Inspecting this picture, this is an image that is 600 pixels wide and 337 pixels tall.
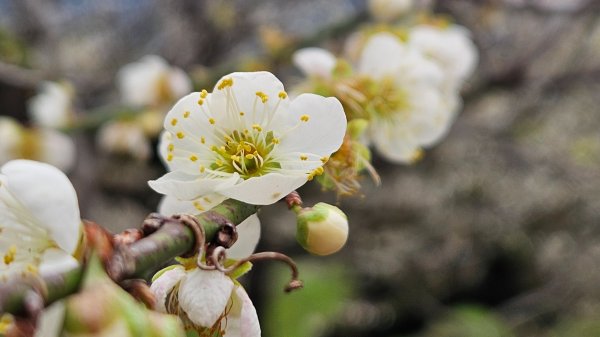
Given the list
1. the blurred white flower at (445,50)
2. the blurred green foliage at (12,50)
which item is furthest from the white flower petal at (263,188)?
the blurred green foliage at (12,50)

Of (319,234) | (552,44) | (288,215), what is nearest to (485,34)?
(552,44)

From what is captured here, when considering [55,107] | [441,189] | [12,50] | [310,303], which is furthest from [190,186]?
[441,189]

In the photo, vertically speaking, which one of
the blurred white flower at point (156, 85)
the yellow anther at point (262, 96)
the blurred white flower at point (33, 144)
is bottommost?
the blurred white flower at point (33, 144)

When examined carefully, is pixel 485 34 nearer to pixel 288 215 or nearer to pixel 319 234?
pixel 288 215

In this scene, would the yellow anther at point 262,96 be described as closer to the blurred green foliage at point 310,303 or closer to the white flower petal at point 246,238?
the white flower petal at point 246,238

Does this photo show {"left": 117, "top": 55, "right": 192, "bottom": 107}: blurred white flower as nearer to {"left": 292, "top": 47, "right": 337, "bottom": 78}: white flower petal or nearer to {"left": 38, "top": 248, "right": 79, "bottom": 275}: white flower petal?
{"left": 292, "top": 47, "right": 337, "bottom": 78}: white flower petal

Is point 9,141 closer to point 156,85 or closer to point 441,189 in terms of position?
point 156,85

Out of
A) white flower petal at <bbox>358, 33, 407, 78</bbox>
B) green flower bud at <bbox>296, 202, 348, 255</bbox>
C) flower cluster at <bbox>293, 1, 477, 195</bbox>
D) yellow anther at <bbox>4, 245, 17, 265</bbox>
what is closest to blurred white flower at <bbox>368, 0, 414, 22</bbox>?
flower cluster at <bbox>293, 1, 477, 195</bbox>
